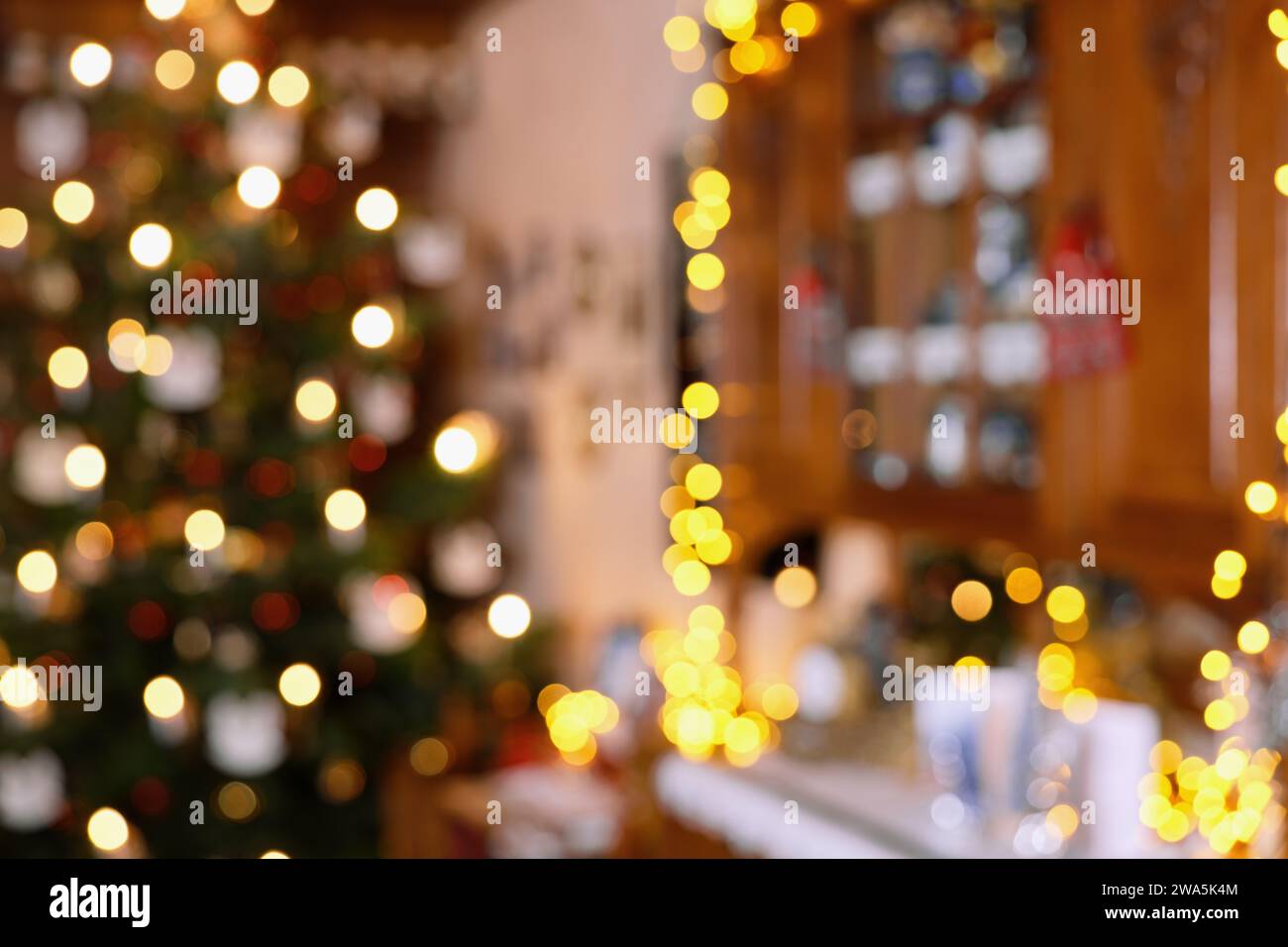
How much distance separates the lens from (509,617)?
3.31 m

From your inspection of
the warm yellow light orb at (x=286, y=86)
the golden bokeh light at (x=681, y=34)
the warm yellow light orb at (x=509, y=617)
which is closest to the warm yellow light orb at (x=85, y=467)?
the warm yellow light orb at (x=286, y=86)

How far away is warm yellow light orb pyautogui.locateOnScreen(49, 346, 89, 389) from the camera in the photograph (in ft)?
9.30

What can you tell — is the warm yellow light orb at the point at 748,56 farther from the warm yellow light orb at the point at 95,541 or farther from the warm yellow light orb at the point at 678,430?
the warm yellow light orb at the point at 95,541

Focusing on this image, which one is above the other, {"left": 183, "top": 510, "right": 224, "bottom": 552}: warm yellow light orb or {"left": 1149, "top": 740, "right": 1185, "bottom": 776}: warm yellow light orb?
{"left": 183, "top": 510, "right": 224, "bottom": 552}: warm yellow light orb

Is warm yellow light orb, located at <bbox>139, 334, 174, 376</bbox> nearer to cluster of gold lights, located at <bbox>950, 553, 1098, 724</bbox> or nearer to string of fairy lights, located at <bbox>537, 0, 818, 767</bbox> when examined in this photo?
string of fairy lights, located at <bbox>537, 0, 818, 767</bbox>

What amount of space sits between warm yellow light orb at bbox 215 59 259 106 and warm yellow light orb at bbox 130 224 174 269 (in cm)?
34

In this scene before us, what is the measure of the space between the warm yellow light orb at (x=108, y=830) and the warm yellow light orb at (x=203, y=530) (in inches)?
23.1

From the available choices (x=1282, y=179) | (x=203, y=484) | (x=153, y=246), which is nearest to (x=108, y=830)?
(x=203, y=484)

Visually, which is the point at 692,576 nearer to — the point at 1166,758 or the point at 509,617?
the point at 509,617

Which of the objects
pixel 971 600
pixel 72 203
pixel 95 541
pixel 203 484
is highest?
pixel 72 203

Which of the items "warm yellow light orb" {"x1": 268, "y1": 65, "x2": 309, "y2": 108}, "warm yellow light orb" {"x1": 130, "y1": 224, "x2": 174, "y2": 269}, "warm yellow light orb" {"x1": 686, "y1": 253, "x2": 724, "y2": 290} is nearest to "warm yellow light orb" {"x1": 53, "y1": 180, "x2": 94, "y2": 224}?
"warm yellow light orb" {"x1": 130, "y1": 224, "x2": 174, "y2": 269}

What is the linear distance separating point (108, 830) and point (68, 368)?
38.5 inches

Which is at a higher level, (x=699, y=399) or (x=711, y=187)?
(x=711, y=187)

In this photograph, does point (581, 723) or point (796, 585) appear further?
point (581, 723)
